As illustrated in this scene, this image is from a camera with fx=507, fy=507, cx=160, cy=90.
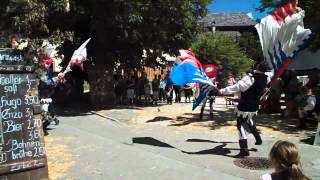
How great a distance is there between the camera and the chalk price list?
26.0 ft

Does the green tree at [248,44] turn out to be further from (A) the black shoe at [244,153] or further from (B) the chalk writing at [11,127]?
(B) the chalk writing at [11,127]

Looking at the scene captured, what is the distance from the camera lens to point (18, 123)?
8102 mm

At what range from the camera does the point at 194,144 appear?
11.6 metres

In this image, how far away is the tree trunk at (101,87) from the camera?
818 inches

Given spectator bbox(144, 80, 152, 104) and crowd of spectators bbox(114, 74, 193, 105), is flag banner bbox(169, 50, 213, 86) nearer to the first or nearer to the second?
crowd of spectators bbox(114, 74, 193, 105)

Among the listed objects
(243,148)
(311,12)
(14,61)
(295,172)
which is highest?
(311,12)

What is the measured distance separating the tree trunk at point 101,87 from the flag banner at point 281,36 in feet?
35.7

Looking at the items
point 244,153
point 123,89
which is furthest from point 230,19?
point 244,153

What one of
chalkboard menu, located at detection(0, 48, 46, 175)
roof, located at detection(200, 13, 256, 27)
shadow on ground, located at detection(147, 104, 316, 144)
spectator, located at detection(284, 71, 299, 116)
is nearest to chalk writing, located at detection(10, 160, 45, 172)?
chalkboard menu, located at detection(0, 48, 46, 175)

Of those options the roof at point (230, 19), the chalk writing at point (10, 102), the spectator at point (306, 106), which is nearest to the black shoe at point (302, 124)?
the spectator at point (306, 106)

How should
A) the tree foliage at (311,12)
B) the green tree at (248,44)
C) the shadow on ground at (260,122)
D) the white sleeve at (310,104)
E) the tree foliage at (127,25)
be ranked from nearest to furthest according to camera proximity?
the shadow on ground at (260,122) → the white sleeve at (310,104) → the tree foliage at (311,12) → the tree foliage at (127,25) → the green tree at (248,44)

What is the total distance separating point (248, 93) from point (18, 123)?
441 centimetres

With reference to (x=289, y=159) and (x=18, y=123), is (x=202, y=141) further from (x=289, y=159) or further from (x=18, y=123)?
(x=289, y=159)

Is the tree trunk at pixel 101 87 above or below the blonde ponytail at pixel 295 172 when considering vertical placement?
above
